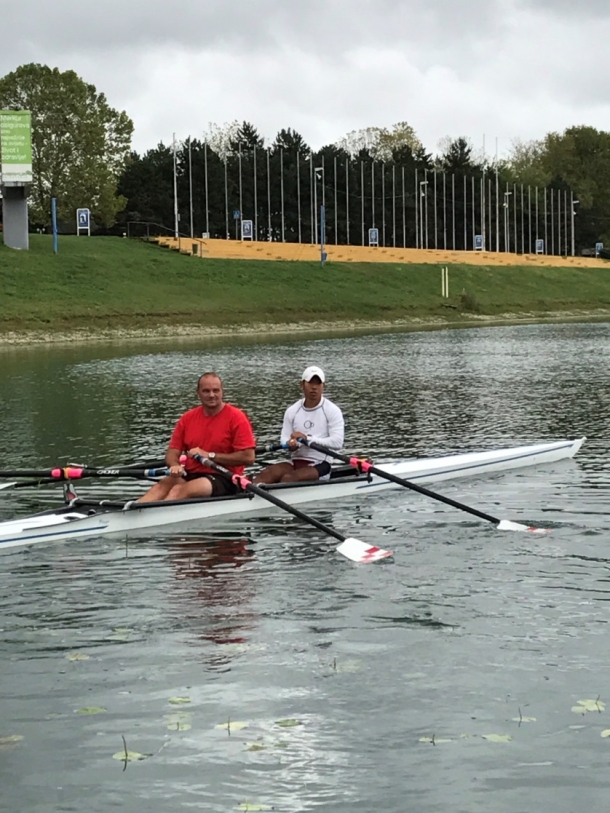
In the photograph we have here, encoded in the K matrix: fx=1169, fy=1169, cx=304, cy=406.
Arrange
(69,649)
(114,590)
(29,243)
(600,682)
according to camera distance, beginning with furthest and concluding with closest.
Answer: (29,243)
(114,590)
(69,649)
(600,682)

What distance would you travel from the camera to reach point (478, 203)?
139125 millimetres

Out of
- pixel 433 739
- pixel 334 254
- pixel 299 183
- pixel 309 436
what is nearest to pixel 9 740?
pixel 433 739

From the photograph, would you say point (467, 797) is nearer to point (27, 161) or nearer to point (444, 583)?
point (444, 583)

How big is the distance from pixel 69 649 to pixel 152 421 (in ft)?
51.9

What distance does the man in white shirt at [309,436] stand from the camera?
1548 centimetres

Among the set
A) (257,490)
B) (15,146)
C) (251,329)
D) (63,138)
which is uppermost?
(63,138)

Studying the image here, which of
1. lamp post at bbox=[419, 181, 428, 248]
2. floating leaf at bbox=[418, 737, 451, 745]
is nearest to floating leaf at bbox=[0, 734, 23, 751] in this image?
floating leaf at bbox=[418, 737, 451, 745]

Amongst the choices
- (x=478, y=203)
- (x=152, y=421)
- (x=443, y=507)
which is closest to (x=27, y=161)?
(x=152, y=421)

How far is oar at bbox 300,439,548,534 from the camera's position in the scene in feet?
45.8

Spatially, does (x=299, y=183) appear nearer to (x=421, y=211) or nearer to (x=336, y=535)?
(x=421, y=211)

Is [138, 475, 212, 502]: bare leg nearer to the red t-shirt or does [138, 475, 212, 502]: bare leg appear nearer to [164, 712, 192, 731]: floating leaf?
the red t-shirt

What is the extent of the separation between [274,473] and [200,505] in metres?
1.87

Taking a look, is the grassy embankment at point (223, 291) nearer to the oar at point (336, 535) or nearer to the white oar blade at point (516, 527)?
the oar at point (336, 535)

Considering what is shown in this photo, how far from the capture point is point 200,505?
14000mm
